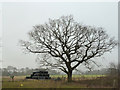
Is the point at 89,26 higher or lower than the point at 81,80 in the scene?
higher

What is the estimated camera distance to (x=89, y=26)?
27.9 meters

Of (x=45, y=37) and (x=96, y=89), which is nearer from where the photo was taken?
(x=96, y=89)

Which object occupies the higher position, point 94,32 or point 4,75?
point 94,32

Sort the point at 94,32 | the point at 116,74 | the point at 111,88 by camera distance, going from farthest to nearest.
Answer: the point at 94,32 < the point at 116,74 < the point at 111,88

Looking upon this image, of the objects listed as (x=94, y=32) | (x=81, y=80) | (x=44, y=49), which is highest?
(x=94, y=32)

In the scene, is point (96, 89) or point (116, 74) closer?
point (96, 89)

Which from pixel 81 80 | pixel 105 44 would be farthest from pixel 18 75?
pixel 105 44

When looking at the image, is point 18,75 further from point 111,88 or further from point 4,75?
point 111,88

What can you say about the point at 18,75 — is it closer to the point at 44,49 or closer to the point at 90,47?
the point at 44,49

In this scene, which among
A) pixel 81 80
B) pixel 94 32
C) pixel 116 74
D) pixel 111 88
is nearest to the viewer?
pixel 111 88

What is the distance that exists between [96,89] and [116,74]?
225 inches

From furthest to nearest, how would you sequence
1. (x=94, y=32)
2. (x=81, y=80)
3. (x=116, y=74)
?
(x=94, y=32)
(x=81, y=80)
(x=116, y=74)

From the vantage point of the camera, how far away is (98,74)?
27.7 meters

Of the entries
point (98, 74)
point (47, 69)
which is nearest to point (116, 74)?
point (98, 74)
